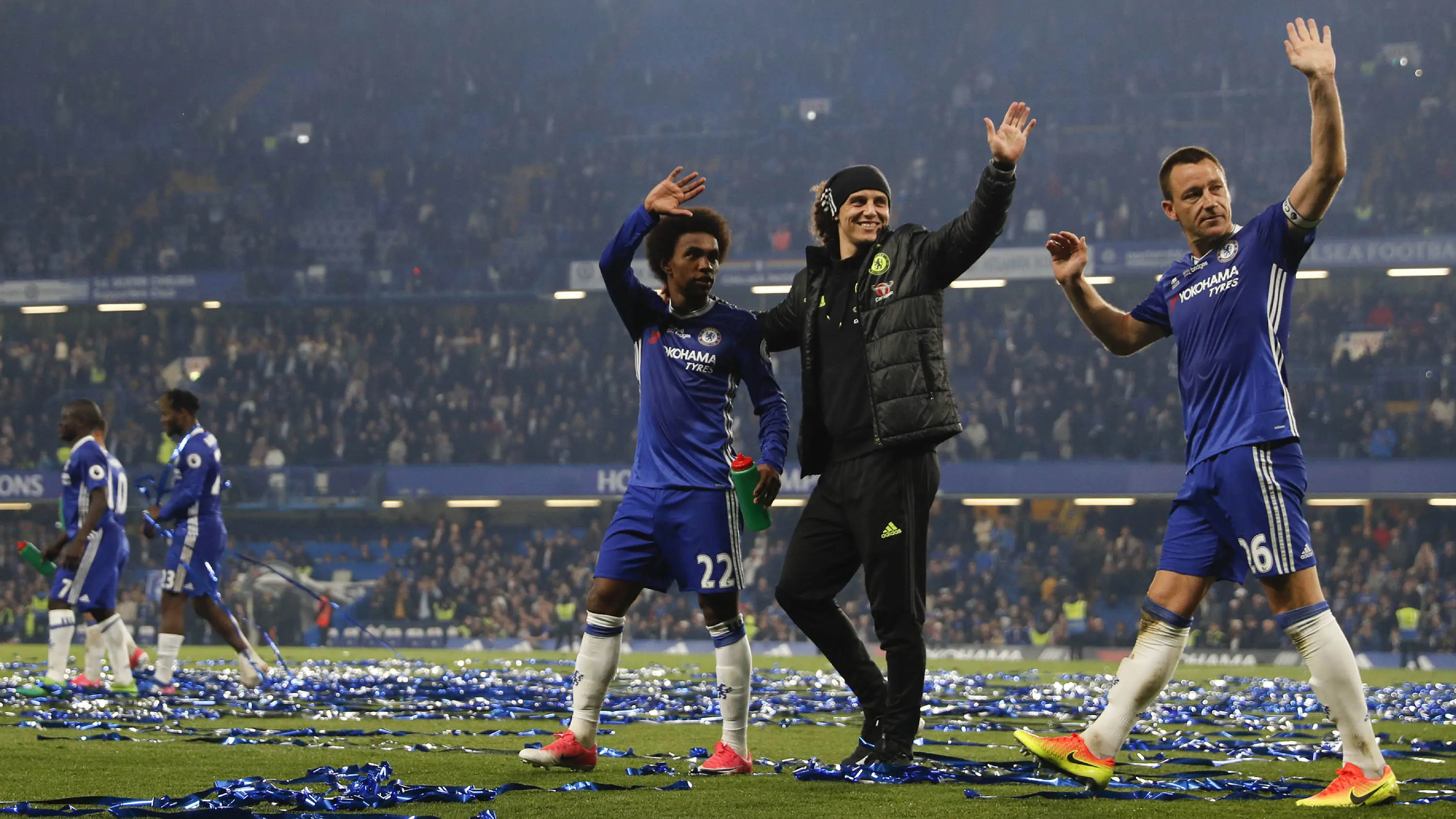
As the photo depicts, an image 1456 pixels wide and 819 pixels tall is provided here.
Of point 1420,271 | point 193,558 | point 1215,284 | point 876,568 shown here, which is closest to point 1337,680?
point 1215,284

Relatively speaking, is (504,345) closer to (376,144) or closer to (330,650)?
(376,144)

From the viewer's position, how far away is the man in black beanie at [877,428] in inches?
219

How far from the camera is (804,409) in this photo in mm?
5957

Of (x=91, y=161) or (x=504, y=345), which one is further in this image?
(x=91, y=161)

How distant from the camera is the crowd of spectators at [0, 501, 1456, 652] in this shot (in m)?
25.8

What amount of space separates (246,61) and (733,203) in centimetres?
1615

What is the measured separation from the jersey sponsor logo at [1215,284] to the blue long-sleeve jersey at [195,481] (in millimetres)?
7952

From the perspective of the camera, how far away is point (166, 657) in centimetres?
1070

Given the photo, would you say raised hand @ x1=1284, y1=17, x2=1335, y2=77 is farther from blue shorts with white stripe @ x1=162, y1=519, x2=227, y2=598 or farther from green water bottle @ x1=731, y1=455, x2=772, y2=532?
blue shorts with white stripe @ x1=162, y1=519, x2=227, y2=598

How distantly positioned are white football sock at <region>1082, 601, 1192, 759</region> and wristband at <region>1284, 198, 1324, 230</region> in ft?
4.54

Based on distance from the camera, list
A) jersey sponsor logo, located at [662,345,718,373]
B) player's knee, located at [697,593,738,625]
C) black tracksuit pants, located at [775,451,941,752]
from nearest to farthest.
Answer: black tracksuit pants, located at [775,451,941,752], player's knee, located at [697,593,738,625], jersey sponsor logo, located at [662,345,718,373]

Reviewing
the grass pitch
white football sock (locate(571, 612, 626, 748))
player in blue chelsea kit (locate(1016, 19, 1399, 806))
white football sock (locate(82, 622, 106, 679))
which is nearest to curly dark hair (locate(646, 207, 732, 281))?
white football sock (locate(571, 612, 626, 748))

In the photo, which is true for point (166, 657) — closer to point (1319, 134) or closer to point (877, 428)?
point (877, 428)

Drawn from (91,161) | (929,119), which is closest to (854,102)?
(929,119)
